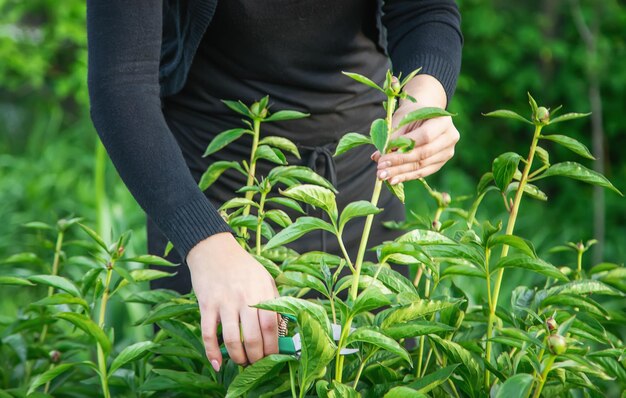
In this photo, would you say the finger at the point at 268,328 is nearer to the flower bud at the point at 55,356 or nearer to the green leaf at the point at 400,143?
the green leaf at the point at 400,143

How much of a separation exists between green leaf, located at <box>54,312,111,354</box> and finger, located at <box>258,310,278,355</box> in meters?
0.25

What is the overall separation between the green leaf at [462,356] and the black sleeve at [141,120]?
0.33 meters

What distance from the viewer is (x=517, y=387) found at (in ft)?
3.03

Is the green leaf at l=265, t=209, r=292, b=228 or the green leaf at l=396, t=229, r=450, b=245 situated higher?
the green leaf at l=265, t=209, r=292, b=228

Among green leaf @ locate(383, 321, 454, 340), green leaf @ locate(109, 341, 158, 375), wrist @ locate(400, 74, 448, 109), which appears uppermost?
wrist @ locate(400, 74, 448, 109)

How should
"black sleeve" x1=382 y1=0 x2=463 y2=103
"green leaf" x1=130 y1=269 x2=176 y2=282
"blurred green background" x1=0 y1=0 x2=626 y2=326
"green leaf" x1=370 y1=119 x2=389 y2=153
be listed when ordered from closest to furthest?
"green leaf" x1=370 y1=119 x2=389 y2=153 < "green leaf" x1=130 y1=269 x2=176 y2=282 < "black sleeve" x1=382 y1=0 x2=463 y2=103 < "blurred green background" x1=0 y1=0 x2=626 y2=326

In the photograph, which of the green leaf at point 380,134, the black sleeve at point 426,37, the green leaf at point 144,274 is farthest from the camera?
the black sleeve at point 426,37

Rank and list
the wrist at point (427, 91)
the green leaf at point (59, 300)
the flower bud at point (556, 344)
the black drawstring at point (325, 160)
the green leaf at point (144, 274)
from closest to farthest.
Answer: the flower bud at point (556, 344)
the green leaf at point (59, 300)
the green leaf at point (144, 274)
the wrist at point (427, 91)
the black drawstring at point (325, 160)

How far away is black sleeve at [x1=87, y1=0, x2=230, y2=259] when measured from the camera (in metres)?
1.17

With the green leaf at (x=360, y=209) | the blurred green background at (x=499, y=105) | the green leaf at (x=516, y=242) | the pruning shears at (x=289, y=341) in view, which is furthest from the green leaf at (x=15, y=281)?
the blurred green background at (x=499, y=105)

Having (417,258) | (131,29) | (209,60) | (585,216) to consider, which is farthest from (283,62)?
(585,216)

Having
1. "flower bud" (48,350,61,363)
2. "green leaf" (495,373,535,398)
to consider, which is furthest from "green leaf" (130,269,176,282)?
"green leaf" (495,373,535,398)

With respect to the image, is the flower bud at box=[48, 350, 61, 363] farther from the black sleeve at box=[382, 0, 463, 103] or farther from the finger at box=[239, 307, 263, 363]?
the black sleeve at box=[382, 0, 463, 103]

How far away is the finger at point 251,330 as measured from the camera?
1031 mm
